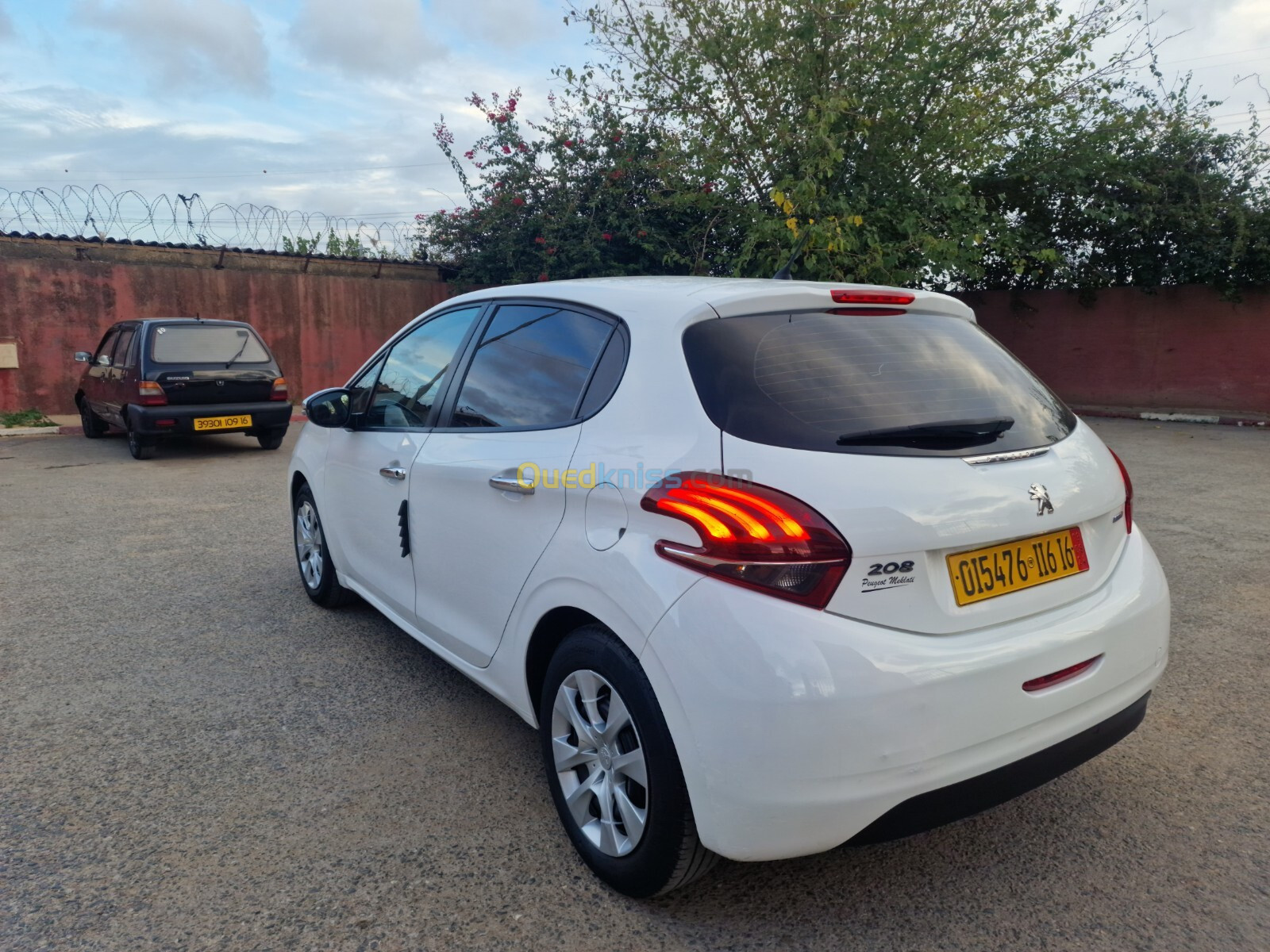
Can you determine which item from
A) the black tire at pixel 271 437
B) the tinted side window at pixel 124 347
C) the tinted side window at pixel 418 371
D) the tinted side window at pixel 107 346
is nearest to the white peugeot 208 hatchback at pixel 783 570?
the tinted side window at pixel 418 371

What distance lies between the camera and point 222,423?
33.1 feet

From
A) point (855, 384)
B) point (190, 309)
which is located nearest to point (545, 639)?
point (855, 384)

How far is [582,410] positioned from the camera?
2.51 m

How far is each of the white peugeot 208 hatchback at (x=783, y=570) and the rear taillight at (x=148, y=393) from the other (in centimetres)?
826

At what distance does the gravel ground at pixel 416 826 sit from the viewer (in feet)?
7.09

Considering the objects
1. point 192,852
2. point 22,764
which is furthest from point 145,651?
point 192,852

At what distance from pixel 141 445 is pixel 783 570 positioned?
32.7 feet

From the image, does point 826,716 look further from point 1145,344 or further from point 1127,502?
point 1145,344

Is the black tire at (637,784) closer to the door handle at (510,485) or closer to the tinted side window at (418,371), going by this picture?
the door handle at (510,485)

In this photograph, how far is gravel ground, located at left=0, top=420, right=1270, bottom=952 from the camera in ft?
7.09

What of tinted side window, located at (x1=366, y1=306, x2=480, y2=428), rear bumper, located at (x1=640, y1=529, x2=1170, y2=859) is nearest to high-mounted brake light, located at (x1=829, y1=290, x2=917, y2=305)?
rear bumper, located at (x1=640, y1=529, x2=1170, y2=859)

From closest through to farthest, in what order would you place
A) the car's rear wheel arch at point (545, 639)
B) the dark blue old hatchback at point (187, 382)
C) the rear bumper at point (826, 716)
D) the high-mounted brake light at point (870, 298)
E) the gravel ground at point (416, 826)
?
the rear bumper at point (826, 716)
the gravel ground at point (416, 826)
the car's rear wheel arch at point (545, 639)
the high-mounted brake light at point (870, 298)
the dark blue old hatchback at point (187, 382)

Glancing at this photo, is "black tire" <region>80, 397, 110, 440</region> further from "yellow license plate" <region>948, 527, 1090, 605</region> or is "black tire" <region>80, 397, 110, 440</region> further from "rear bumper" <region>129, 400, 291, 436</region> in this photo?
"yellow license plate" <region>948, 527, 1090, 605</region>

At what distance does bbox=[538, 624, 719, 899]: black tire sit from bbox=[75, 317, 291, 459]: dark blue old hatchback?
8.96 m
